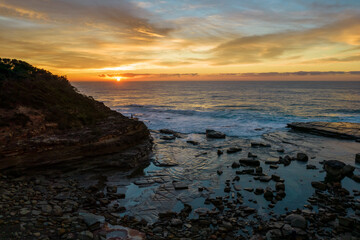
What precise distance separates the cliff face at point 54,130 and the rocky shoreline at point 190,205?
1.29m

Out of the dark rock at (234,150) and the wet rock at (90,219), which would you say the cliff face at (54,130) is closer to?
the wet rock at (90,219)

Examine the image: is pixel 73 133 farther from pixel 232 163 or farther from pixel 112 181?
pixel 232 163

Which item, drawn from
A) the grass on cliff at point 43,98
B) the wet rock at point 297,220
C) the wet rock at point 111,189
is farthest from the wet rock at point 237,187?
the grass on cliff at point 43,98

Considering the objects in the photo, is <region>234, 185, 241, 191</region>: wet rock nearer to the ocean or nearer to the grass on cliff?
the grass on cliff

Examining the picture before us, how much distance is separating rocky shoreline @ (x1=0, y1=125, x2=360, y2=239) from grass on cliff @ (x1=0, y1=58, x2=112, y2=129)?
5674 millimetres

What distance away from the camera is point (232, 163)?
1606 centimetres

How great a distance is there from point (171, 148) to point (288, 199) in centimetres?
1137

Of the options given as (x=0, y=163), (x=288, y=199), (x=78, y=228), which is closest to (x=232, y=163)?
(x=288, y=199)

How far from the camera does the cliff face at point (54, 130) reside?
1259cm

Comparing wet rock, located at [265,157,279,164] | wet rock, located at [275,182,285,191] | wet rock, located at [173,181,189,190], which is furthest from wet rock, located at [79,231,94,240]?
wet rock, located at [265,157,279,164]

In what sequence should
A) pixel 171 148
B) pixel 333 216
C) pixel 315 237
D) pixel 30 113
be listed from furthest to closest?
pixel 171 148 → pixel 30 113 → pixel 333 216 → pixel 315 237

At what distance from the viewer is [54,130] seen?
49.3 ft

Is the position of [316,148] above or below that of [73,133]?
below

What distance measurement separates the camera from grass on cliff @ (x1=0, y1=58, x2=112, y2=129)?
50.8ft
